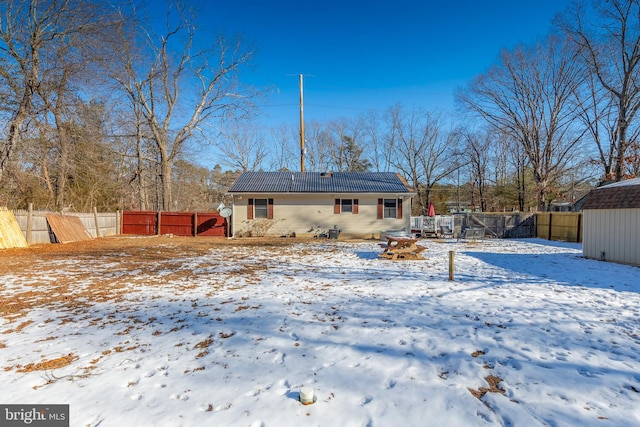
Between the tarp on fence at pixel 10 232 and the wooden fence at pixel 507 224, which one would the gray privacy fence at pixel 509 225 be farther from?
the tarp on fence at pixel 10 232

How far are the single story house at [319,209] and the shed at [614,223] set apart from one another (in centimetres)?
866

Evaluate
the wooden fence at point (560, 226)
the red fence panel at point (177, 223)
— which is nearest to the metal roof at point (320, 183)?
the red fence panel at point (177, 223)

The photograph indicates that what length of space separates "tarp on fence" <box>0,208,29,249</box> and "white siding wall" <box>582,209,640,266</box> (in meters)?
20.7

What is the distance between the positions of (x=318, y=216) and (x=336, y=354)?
50.0 feet

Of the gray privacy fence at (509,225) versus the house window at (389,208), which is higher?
the house window at (389,208)

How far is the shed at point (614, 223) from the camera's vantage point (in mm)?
9102

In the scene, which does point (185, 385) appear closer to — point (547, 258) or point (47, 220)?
point (547, 258)

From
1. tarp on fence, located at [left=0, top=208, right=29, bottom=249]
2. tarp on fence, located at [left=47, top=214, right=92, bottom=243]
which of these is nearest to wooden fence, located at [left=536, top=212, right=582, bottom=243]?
tarp on fence, located at [left=47, top=214, right=92, bottom=243]

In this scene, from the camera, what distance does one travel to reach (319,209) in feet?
61.0

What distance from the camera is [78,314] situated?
475cm

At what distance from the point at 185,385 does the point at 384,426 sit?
1743mm

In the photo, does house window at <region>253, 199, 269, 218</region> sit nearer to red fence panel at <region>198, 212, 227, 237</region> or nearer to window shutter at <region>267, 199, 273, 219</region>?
window shutter at <region>267, 199, 273, 219</region>

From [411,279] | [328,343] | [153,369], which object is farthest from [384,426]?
[411,279]

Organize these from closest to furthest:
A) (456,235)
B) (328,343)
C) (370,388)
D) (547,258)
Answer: (370,388) → (328,343) → (547,258) → (456,235)
